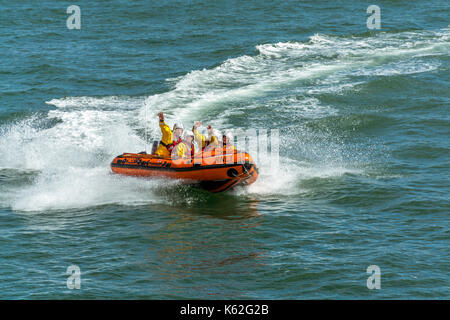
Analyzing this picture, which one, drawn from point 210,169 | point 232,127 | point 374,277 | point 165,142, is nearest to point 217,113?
point 232,127

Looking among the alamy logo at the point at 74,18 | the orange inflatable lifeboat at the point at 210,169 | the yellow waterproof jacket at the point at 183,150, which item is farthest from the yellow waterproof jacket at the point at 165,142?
the alamy logo at the point at 74,18

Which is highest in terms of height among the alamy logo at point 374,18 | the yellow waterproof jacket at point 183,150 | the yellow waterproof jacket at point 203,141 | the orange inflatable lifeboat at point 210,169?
the alamy logo at point 374,18

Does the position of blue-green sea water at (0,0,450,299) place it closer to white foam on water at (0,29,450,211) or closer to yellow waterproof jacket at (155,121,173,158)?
white foam on water at (0,29,450,211)

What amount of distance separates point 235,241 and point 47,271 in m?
3.87

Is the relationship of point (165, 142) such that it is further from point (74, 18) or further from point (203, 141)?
point (74, 18)

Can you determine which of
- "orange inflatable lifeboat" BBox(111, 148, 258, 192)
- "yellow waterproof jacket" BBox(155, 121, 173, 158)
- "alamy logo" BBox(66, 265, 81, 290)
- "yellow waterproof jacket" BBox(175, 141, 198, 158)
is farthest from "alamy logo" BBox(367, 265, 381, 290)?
"yellow waterproof jacket" BBox(155, 121, 173, 158)

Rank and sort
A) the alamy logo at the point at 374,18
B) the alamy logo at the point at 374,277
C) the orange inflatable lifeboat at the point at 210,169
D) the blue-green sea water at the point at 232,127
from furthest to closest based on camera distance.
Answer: the alamy logo at the point at 374,18, the orange inflatable lifeboat at the point at 210,169, the blue-green sea water at the point at 232,127, the alamy logo at the point at 374,277

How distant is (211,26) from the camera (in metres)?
36.0

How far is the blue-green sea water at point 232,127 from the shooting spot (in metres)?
12.5

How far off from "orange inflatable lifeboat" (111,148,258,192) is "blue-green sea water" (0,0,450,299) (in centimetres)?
33

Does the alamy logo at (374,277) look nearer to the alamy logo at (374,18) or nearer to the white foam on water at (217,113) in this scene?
the white foam on water at (217,113)

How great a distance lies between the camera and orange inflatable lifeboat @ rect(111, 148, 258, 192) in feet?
52.4

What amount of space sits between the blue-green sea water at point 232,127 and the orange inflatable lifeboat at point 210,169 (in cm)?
33

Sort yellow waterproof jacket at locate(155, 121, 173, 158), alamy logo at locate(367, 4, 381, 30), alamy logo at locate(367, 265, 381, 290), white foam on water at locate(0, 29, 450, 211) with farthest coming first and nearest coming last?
1. alamy logo at locate(367, 4, 381, 30)
2. white foam on water at locate(0, 29, 450, 211)
3. yellow waterproof jacket at locate(155, 121, 173, 158)
4. alamy logo at locate(367, 265, 381, 290)
